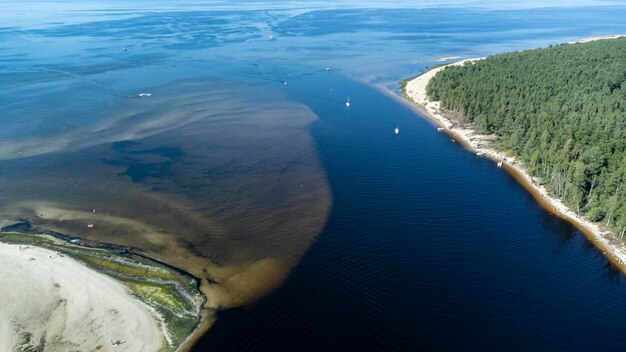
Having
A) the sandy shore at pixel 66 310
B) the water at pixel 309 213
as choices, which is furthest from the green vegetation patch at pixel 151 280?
the water at pixel 309 213

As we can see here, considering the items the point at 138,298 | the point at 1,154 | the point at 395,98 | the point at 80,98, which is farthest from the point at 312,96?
the point at 138,298

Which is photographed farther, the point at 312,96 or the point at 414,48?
the point at 414,48

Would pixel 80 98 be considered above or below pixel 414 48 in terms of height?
below

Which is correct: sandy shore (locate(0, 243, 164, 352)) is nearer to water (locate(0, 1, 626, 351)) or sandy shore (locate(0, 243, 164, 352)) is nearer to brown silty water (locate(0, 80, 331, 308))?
water (locate(0, 1, 626, 351))

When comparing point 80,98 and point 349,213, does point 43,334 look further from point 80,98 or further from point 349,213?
point 80,98

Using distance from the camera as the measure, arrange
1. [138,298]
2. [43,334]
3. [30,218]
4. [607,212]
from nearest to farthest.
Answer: [43,334] → [138,298] → [607,212] → [30,218]

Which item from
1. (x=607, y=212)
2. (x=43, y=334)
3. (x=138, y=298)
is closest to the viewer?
(x=43, y=334)

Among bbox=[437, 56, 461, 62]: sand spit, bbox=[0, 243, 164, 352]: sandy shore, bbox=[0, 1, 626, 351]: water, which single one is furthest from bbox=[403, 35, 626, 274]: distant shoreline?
bbox=[0, 243, 164, 352]: sandy shore
